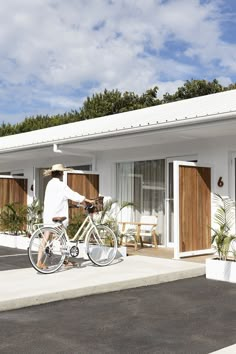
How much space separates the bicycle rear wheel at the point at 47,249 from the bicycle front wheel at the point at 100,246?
56cm

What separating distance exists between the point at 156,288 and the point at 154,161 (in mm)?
4930

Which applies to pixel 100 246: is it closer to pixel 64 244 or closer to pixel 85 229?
pixel 85 229

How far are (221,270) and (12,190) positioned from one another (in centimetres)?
882

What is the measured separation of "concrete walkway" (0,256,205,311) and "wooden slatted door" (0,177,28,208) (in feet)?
20.5

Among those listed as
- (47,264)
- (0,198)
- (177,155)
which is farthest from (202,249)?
(0,198)

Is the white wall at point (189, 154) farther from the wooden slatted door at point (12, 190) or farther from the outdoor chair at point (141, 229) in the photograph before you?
the wooden slatted door at point (12, 190)

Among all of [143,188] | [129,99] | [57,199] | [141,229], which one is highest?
[129,99]

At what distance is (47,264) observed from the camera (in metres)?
7.63

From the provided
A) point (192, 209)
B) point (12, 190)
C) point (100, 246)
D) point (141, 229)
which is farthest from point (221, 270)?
point (12, 190)

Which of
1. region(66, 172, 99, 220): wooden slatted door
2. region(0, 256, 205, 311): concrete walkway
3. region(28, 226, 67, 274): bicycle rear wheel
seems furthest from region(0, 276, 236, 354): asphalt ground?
region(66, 172, 99, 220): wooden slatted door

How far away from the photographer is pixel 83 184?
11.6 meters

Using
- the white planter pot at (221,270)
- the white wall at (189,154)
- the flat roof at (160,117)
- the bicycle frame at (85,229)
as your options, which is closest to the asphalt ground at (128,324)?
the white planter pot at (221,270)

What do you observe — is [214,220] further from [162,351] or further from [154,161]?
[162,351]

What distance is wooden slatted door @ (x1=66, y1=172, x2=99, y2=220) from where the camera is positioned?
1114 cm
